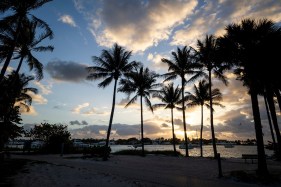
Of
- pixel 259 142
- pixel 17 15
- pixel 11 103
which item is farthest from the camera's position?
pixel 11 103

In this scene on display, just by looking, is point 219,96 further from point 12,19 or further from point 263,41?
point 12,19

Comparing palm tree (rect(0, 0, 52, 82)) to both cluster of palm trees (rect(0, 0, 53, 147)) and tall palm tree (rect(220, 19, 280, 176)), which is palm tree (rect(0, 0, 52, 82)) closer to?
cluster of palm trees (rect(0, 0, 53, 147))

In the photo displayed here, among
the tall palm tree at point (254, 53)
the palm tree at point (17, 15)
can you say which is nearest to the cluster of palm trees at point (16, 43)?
the palm tree at point (17, 15)

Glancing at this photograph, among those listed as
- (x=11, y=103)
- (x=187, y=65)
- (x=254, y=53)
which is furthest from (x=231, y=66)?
(x=11, y=103)

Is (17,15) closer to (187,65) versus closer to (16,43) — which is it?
(16,43)

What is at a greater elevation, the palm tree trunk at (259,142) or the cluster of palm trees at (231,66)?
the cluster of palm trees at (231,66)

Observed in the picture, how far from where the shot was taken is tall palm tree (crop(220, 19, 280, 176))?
481 inches

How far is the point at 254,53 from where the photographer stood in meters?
12.5

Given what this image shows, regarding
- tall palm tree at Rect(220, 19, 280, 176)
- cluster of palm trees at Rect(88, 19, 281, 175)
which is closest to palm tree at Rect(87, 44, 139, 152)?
cluster of palm trees at Rect(88, 19, 281, 175)

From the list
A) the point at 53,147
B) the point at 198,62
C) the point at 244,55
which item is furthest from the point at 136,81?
the point at 244,55

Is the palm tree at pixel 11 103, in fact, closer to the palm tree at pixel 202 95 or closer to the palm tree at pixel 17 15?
the palm tree at pixel 17 15

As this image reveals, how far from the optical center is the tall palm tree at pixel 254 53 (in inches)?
481

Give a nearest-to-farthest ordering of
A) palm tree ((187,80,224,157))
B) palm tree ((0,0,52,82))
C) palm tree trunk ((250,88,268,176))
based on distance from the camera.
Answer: palm tree trunk ((250,88,268,176))
palm tree ((0,0,52,82))
palm tree ((187,80,224,157))

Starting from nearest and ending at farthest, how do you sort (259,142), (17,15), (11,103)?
1. (259,142)
2. (17,15)
3. (11,103)
